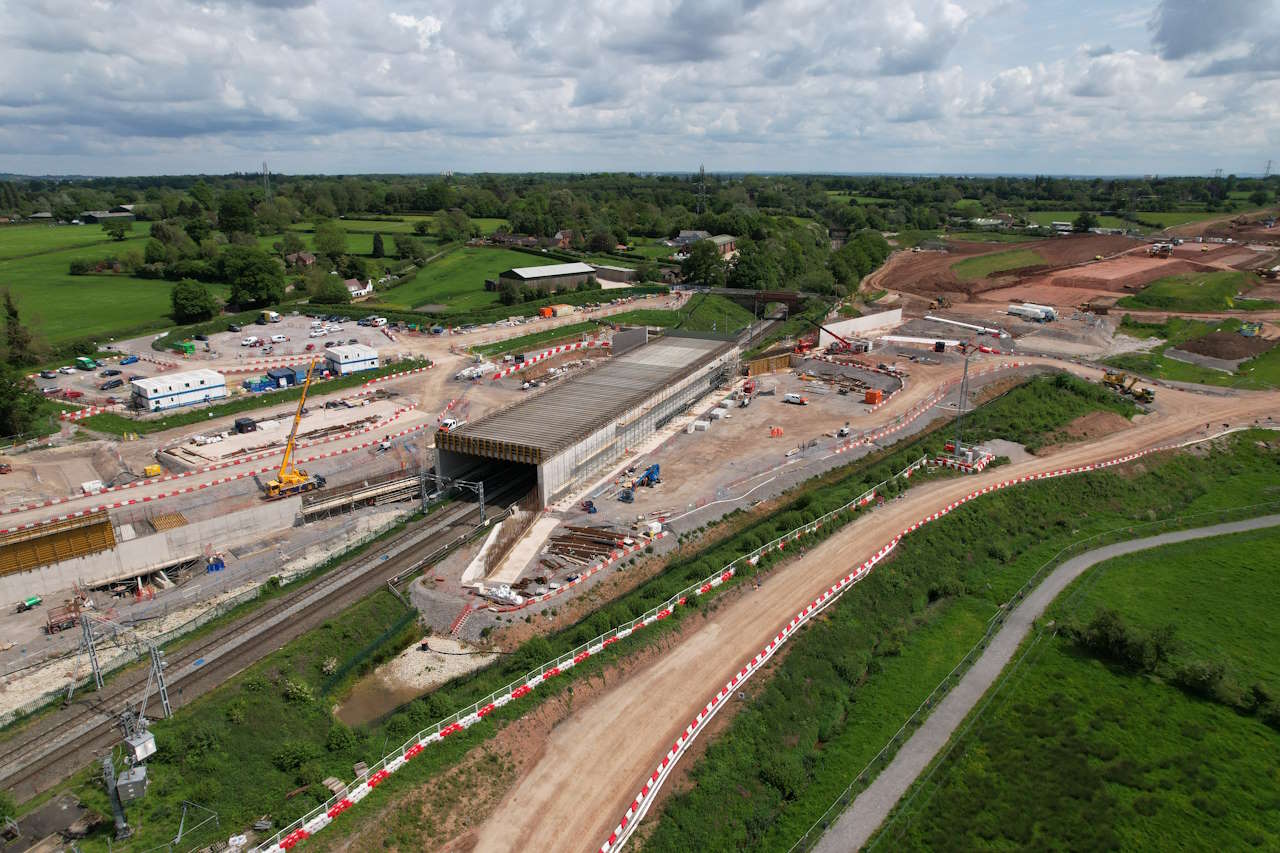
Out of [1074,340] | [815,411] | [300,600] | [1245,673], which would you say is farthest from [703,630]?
[1074,340]

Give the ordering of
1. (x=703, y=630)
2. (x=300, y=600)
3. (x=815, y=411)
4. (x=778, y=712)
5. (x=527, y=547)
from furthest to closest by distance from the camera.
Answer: (x=815, y=411) < (x=527, y=547) < (x=300, y=600) < (x=703, y=630) < (x=778, y=712)

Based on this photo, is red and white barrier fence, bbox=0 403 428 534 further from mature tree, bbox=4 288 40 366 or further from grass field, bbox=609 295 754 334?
grass field, bbox=609 295 754 334

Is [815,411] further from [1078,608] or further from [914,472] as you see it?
[1078,608]

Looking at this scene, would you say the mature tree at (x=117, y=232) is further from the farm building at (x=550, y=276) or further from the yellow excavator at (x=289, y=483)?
the yellow excavator at (x=289, y=483)

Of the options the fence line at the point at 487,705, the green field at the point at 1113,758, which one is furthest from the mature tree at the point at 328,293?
the green field at the point at 1113,758

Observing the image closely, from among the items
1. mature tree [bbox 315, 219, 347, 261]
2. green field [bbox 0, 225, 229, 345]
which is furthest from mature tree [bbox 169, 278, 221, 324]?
mature tree [bbox 315, 219, 347, 261]

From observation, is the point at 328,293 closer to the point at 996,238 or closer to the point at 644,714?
the point at 644,714
